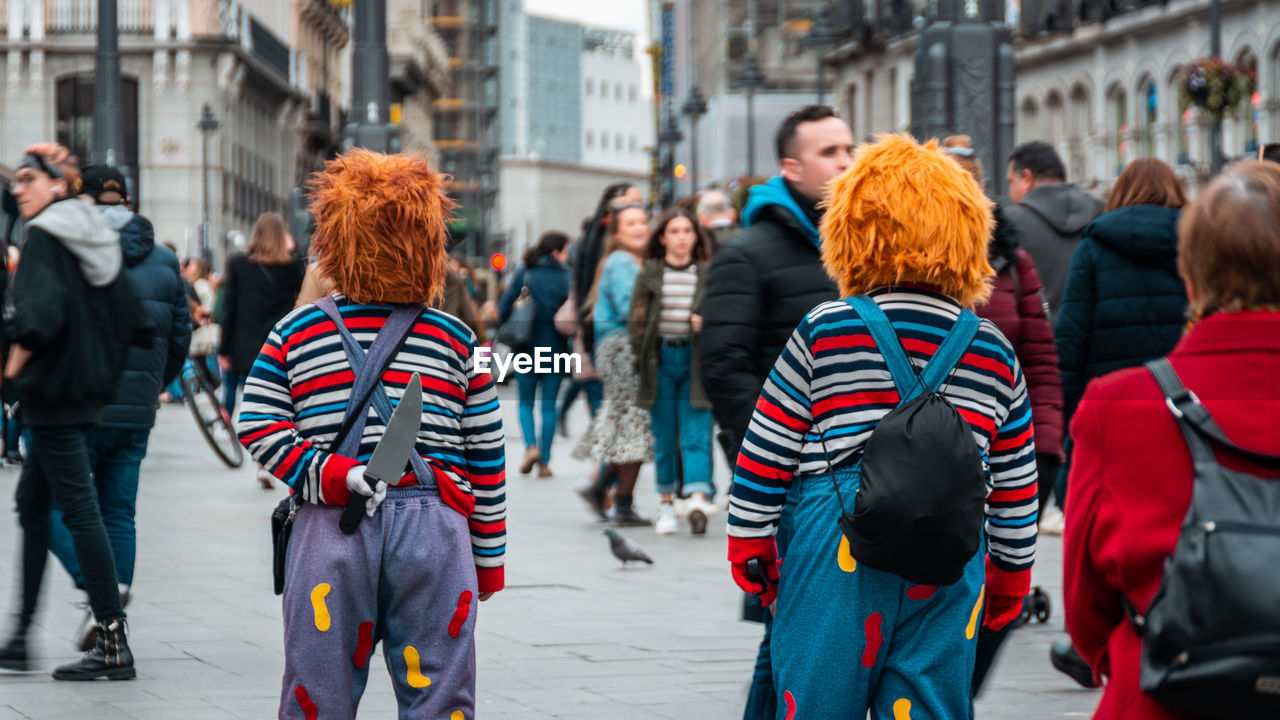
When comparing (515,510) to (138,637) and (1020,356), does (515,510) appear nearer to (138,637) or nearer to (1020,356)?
(138,637)

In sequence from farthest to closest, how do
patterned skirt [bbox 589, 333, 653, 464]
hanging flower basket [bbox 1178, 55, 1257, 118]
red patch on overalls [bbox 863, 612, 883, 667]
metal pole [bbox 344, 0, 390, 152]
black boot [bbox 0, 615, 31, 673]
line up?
hanging flower basket [bbox 1178, 55, 1257, 118] < metal pole [bbox 344, 0, 390, 152] < patterned skirt [bbox 589, 333, 653, 464] < black boot [bbox 0, 615, 31, 673] < red patch on overalls [bbox 863, 612, 883, 667]

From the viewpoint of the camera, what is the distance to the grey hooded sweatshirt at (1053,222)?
8930mm

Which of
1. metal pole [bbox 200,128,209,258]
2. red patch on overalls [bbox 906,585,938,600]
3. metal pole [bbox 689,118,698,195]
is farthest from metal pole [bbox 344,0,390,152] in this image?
metal pole [bbox 200,128,209,258]

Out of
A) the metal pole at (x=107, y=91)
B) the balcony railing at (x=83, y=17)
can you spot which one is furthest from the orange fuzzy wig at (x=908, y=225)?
the balcony railing at (x=83, y=17)

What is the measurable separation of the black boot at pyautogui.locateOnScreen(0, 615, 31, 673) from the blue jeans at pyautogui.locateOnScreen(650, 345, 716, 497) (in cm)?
493

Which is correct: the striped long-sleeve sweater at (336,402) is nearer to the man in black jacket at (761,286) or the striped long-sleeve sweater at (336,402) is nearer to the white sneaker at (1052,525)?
the man in black jacket at (761,286)

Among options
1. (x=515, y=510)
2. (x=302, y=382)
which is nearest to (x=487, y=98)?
(x=515, y=510)

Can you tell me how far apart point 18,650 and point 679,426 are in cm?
514

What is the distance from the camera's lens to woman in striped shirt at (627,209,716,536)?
1120cm

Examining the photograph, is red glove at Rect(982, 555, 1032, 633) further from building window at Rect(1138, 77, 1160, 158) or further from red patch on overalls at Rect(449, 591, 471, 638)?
building window at Rect(1138, 77, 1160, 158)

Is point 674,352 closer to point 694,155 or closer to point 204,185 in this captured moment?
point 204,185

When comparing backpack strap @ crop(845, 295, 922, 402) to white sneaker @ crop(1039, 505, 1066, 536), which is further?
white sneaker @ crop(1039, 505, 1066, 536)

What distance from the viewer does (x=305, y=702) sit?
13.9 ft

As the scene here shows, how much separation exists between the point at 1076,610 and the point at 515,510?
31.8ft
